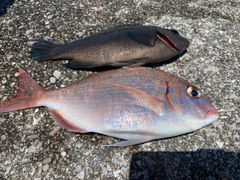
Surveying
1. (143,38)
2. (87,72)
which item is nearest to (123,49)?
(143,38)

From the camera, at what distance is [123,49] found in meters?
2.58

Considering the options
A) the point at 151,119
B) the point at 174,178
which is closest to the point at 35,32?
the point at 151,119

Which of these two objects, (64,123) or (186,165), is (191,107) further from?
(64,123)

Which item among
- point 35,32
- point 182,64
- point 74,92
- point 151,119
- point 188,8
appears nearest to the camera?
point 151,119

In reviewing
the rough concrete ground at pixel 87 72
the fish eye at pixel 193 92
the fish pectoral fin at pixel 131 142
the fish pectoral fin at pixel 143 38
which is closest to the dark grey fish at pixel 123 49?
the fish pectoral fin at pixel 143 38

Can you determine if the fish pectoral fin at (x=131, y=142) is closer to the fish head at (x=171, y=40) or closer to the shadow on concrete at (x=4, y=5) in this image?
the fish head at (x=171, y=40)

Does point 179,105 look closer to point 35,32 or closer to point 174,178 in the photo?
point 174,178

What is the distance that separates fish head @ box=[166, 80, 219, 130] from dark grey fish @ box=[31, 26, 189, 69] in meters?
0.60

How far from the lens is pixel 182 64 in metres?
2.88

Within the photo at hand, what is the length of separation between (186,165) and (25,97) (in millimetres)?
1543

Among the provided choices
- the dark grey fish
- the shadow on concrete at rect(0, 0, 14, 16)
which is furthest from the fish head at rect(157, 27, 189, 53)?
the shadow on concrete at rect(0, 0, 14, 16)

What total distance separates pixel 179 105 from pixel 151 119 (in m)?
0.26

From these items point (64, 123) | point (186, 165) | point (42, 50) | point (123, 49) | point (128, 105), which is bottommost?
point (186, 165)

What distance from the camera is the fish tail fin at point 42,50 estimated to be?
2787 mm
